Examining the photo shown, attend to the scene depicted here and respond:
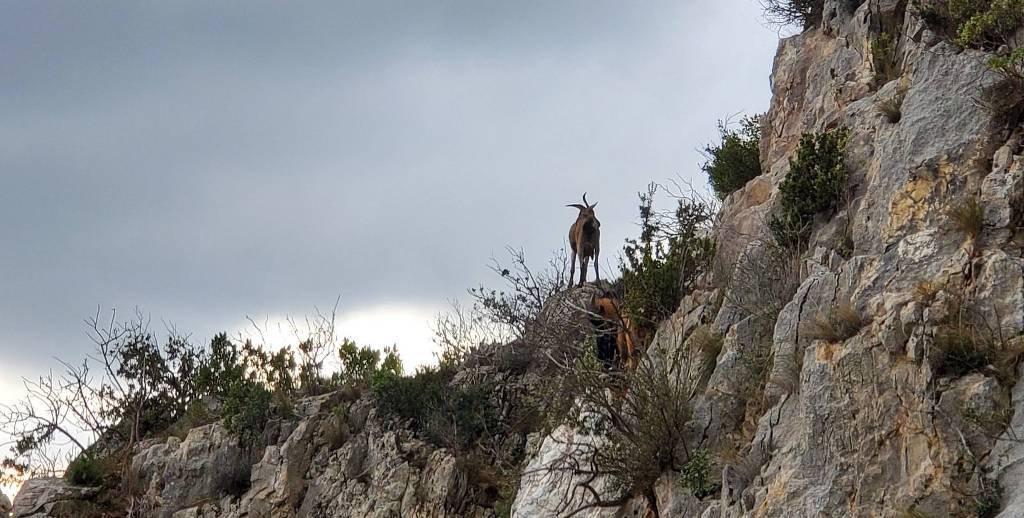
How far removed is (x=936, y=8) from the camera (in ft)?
37.7

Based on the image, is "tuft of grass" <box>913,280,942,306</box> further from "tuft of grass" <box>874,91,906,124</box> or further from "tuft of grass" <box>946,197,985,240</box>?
"tuft of grass" <box>874,91,906,124</box>

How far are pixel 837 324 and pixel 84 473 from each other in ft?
54.5

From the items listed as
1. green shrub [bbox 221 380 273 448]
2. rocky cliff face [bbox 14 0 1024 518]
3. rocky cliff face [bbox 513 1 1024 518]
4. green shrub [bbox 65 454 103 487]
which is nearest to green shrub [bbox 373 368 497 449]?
rocky cliff face [bbox 14 0 1024 518]

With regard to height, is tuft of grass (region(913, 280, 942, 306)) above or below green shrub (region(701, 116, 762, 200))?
below

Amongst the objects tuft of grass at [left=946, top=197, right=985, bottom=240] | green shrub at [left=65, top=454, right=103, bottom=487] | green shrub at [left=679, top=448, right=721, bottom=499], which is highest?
green shrub at [left=65, top=454, right=103, bottom=487]

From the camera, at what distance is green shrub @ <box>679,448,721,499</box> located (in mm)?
9938

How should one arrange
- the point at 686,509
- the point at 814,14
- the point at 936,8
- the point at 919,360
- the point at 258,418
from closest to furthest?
the point at 919,360 < the point at 686,509 < the point at 936,8 < the point at 814,14 < the point at 258,418

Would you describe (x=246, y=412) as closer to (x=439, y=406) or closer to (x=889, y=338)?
(x=439, y=406)

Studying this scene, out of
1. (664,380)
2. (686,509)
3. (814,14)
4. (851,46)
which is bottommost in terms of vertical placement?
(686,509)

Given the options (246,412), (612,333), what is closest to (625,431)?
(612,333)

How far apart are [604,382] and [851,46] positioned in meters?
6.85

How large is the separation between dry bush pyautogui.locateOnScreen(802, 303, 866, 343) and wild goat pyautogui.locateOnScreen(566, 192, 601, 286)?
344 inches

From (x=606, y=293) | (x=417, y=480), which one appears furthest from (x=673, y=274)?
(x=417, y=480)

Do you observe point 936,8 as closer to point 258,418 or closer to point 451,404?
point 451,404
